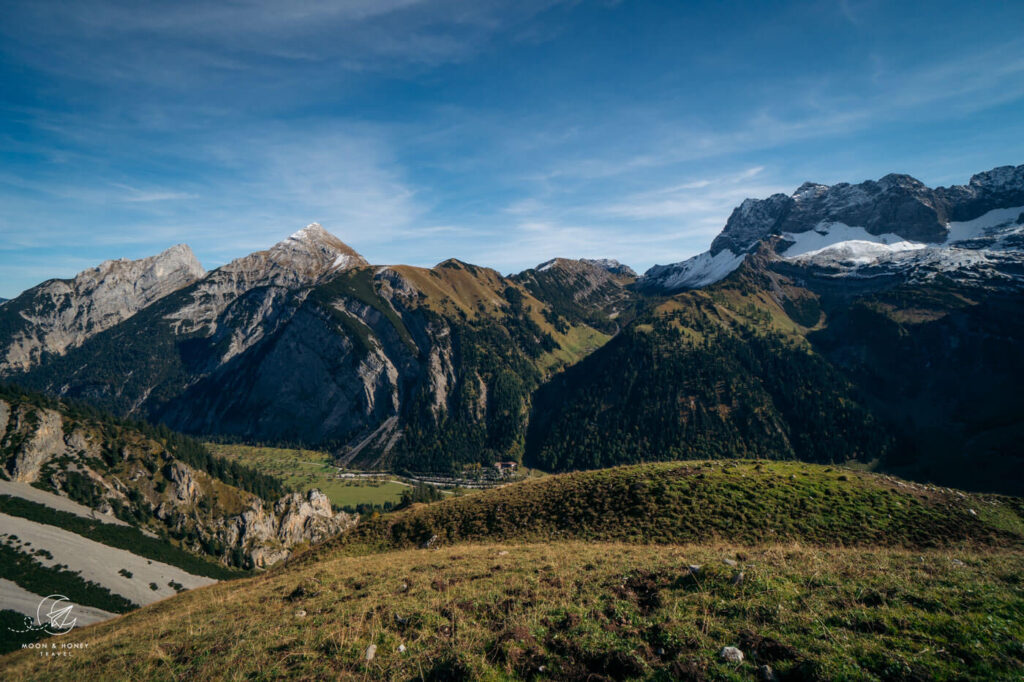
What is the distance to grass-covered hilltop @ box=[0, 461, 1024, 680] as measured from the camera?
9961 mm

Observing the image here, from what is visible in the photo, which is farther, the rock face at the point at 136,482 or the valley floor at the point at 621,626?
the rock face at the point at 136,482

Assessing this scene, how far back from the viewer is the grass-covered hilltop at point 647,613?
32.7 ft

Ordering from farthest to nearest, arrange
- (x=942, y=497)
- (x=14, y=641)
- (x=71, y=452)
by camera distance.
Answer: (x=71, y=452), (x=14, y=641), (x=942, y=497)

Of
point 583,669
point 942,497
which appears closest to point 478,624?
point 583,669

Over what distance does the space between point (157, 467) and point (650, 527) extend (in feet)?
527

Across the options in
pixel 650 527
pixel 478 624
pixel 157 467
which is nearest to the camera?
pixel 478 624

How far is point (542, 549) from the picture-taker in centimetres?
2614

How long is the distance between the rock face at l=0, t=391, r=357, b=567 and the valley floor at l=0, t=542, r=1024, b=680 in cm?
12193

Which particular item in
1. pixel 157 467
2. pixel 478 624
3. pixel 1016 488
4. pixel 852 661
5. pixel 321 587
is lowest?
pixel 1016 488

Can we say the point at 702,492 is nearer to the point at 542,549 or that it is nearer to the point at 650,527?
the point at 650,527

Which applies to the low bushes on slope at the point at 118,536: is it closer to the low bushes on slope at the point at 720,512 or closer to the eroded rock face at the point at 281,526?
the eroded rock face at the point at 281,526

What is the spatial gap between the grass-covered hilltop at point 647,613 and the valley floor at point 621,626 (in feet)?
0.23
